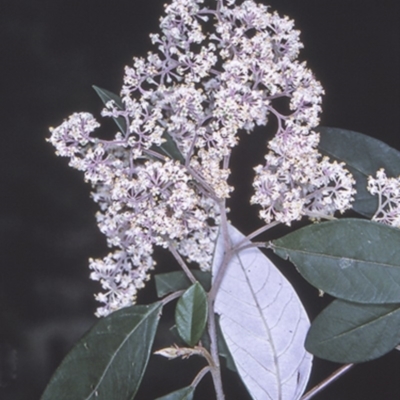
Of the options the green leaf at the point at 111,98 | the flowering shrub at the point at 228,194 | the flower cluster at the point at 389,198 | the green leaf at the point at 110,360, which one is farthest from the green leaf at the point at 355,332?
the green leaf at the point at 111,98

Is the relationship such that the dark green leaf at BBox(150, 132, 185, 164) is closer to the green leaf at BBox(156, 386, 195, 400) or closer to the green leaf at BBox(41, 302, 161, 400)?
the green leaf at BBox(41, 302, 161, 400)

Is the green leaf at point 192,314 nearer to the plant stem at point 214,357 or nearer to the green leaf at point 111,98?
the plant stem at point 214,357

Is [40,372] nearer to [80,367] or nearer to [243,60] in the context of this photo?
[80,367]

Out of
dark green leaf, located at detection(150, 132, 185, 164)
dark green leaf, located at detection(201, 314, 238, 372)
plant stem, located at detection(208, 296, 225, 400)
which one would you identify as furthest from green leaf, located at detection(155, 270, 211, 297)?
dark green leaf, located at detection(150, 132, 185, 164)

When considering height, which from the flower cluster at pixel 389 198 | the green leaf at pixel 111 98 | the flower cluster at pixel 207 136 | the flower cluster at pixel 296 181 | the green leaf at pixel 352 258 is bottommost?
the green leaf at pixel 352 258

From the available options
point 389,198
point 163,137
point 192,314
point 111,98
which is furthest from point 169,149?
point 389,198
